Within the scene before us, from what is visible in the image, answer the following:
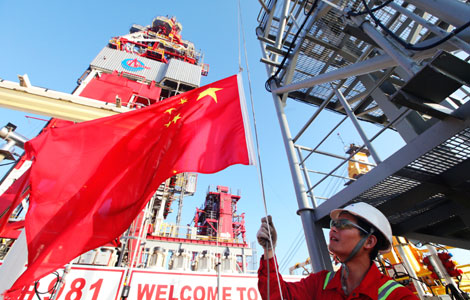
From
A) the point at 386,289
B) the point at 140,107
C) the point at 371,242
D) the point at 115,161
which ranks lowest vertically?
the point at 386,289

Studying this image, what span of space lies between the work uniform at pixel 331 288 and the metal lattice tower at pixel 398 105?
3.91 feet

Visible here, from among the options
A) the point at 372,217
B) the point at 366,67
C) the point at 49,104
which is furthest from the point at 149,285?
the point at 366,67

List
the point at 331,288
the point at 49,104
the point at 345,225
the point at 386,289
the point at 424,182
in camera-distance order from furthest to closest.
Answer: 1. the point at 49,104
2. the point at 424,182
3. the point at 345,225
4. the point at 331,288
5. the point at 386,289

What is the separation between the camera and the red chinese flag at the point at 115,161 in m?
2.17

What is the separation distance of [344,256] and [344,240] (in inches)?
4.9

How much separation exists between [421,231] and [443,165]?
2327mm

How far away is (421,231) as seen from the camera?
13.5 feet

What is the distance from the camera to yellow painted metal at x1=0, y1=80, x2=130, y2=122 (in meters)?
3.73

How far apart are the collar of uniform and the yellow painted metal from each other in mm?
4327

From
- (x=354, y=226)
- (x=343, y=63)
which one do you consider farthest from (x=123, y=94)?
(x=354, y=226)

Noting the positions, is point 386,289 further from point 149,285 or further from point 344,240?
point 149,285

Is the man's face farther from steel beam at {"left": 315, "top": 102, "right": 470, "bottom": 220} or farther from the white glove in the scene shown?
steel beam at {"left": 315, "top": 102, "right": 470, "bottom": 220}

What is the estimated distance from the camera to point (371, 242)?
1868 millimetres

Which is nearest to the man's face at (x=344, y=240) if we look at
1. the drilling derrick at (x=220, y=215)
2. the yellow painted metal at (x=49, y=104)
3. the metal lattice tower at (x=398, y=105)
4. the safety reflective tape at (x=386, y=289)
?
the safety reflective tape at (x=386, y=289)
